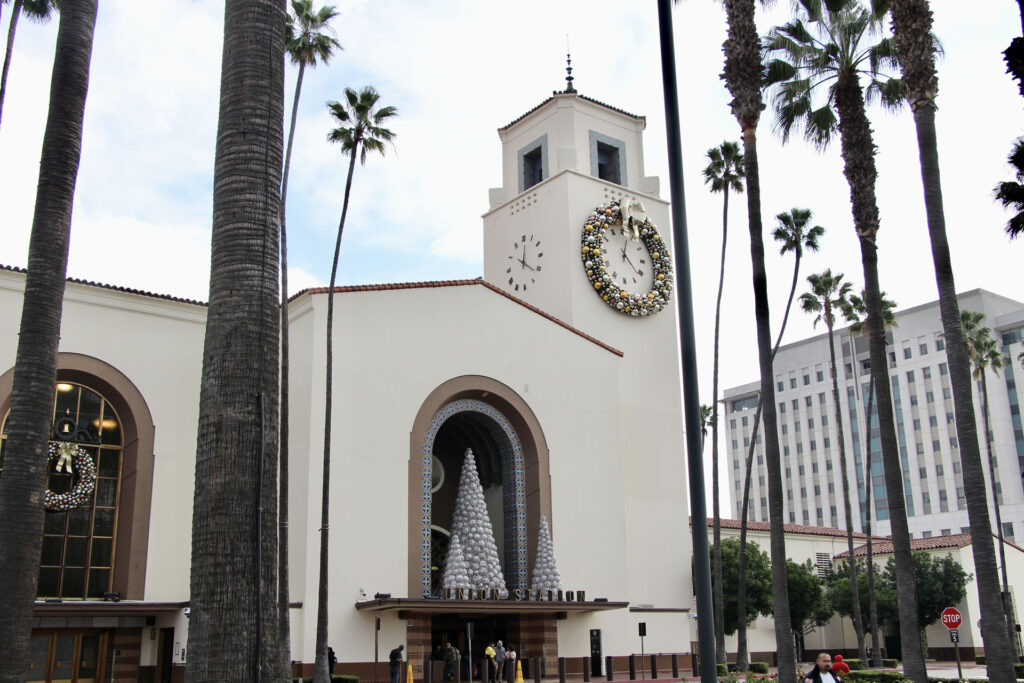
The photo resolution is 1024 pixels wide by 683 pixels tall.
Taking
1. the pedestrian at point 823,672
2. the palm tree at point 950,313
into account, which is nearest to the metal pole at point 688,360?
the pedestrian at point 823,672

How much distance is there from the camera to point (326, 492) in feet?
85.4

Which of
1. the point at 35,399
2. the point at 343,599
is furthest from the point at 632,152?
the point at 35,399

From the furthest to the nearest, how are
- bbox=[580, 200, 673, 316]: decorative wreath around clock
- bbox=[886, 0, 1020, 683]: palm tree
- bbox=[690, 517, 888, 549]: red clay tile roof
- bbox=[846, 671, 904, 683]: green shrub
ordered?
bbox=[690, 517, 888, 549]: red clay tile roof → bbox=[580, 200, 673, 316]: decorative wreath around clock → bbox=[846, 671, 904, 683]: green shrub → bbox=[886, 0, 1020, 683]: palm tree

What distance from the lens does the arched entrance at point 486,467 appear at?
3028 centimetres

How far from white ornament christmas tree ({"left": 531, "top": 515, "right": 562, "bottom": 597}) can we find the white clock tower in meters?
3.83

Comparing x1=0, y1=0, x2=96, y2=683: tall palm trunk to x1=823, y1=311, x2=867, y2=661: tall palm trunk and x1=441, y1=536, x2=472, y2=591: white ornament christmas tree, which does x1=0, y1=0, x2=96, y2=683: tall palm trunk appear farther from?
x1=823, y1=311, x2=867, y2=661: tall palm trunk

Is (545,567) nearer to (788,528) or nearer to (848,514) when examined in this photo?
(848,514)

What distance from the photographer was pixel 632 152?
43719mm

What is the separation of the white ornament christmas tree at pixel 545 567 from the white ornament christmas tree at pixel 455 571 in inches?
104

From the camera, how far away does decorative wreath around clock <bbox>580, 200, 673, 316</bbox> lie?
3931cm

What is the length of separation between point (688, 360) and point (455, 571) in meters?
20.3

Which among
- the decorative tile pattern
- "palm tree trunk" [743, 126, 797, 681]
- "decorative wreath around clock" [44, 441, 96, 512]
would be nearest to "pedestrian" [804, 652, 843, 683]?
"palm tree trunk" [743, 126, 797, 681]

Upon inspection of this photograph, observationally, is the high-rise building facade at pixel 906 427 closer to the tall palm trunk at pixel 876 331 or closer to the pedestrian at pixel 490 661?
the pedestrian at pixel 490 661

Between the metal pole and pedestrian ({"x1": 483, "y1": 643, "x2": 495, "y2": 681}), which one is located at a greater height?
the metal pole
